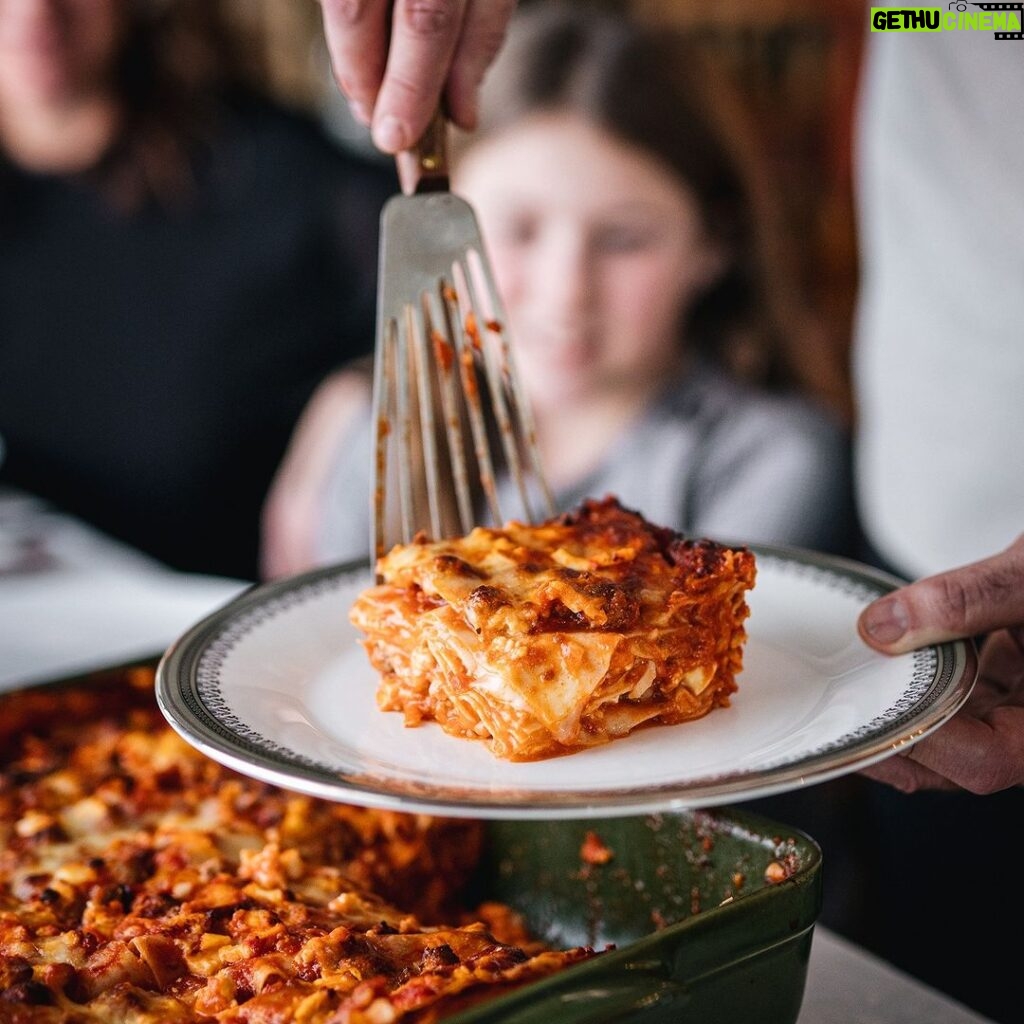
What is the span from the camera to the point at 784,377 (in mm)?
3180

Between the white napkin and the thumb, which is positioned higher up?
the thumb

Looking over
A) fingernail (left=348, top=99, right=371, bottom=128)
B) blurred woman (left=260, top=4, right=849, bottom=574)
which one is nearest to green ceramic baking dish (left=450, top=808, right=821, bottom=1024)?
fingernail (left=348, top=99, right=371, bottom=128)

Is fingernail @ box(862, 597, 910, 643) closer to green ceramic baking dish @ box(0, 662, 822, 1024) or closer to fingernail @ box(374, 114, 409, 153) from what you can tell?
green ceramic baking dish @ box(0, 662, 822, 1024)

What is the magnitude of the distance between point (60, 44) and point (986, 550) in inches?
113

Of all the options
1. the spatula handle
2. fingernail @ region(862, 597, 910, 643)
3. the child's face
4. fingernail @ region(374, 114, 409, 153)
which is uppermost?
fingernail @ region(374, 114, 409, 153)

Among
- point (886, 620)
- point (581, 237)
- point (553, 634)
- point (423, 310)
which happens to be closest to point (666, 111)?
point (581, 237)

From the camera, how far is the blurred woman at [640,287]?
2785mm

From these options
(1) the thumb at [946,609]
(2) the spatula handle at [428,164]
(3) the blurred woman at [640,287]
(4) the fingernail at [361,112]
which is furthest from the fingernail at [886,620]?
(3) the blurred woman at [640,287]

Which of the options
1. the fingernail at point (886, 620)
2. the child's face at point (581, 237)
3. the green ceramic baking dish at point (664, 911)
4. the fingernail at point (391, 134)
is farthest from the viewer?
the child's face at point (581, 237)

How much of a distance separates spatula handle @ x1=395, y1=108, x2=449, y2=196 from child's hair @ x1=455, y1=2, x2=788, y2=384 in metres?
1.70

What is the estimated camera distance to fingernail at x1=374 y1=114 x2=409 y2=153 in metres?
1.15

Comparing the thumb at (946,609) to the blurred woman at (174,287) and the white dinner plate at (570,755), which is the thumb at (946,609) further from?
the blurred woman at (174,287)

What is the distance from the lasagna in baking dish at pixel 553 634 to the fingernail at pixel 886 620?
109 mm

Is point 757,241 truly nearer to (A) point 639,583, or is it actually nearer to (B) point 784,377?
(B) point 784,377
